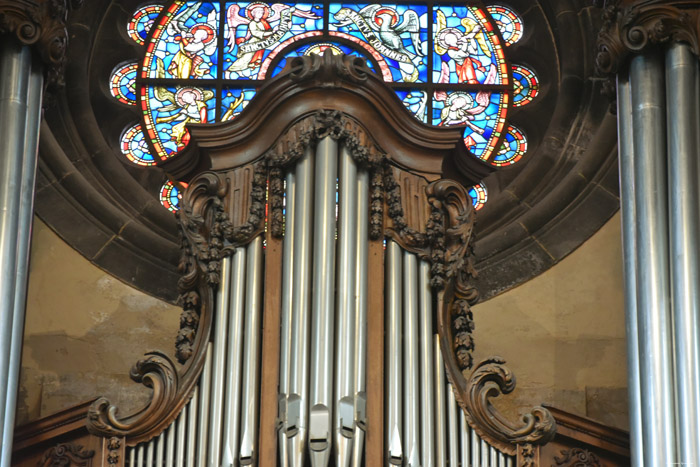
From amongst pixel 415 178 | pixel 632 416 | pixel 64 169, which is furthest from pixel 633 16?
pixel 64 169

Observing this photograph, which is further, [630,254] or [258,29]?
[258,29]

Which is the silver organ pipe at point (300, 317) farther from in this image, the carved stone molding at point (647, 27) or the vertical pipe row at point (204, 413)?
the carved stone molding at point (647, 27)

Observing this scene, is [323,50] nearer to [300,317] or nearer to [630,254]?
[300,317]

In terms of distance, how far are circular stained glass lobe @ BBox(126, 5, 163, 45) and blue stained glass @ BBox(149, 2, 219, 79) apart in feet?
0.37

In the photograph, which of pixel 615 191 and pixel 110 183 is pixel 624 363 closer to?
pixel 615 191

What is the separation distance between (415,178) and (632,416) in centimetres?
176

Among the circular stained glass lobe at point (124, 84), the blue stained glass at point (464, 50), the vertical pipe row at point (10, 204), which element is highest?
the blue stained glass at point (464, 50)

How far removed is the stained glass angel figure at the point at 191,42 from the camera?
13.7 m

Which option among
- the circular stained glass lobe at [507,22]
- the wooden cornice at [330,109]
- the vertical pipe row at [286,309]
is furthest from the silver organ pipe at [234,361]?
the circular stained glass lobe at [507,22]

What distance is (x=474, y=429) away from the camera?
999cm

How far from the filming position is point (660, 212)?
995 centimetres

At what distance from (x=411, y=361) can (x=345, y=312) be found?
0.41m

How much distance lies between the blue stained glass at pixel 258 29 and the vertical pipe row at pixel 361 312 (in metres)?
3.38

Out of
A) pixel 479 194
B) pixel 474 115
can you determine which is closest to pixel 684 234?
pixel 479 194
